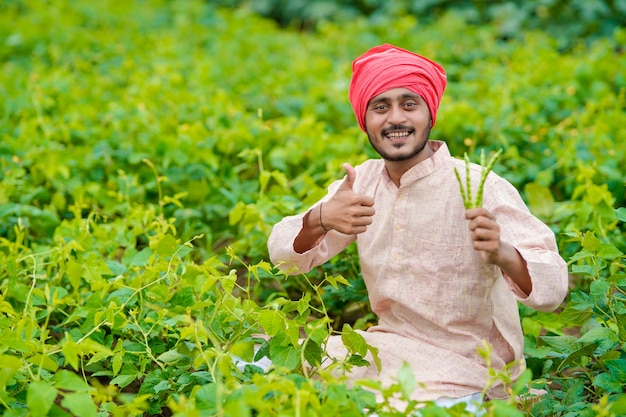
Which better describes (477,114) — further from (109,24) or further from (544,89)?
(109,24)

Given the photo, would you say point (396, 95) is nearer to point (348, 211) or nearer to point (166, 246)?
point (348, 211)

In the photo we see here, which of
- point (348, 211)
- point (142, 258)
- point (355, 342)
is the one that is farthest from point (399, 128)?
point (142, 258)

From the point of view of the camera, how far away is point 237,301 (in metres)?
Answer: 2.14

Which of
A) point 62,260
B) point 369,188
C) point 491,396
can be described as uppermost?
point 369,188

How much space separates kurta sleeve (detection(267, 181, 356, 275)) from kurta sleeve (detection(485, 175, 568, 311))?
433 millimetres

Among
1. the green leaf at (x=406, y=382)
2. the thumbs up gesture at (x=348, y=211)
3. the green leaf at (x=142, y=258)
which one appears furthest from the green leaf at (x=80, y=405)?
the green leaf at (x=142, y=258)

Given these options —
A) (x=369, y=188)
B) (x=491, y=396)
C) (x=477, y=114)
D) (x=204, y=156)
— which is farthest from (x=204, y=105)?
(x=491, y=396)

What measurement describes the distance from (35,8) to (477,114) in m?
3.93

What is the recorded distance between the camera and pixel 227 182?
11.2 ft

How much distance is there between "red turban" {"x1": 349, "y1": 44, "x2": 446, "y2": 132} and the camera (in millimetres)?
2084

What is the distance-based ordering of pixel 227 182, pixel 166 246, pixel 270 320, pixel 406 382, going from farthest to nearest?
pixel 227 182, pixel 166 246, pixel 270 320, pixel 406 382

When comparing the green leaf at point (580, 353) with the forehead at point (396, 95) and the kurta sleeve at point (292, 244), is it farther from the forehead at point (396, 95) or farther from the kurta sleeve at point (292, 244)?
the forehead at point (396, 95)

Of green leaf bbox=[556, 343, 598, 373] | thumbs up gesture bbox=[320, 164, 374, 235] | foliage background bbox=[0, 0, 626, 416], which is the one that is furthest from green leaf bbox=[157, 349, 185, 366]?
green leaf bbox=[556, 343, 598, 373]

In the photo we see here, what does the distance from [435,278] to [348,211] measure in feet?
0.91
